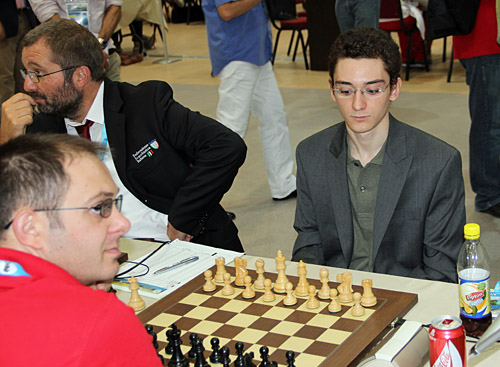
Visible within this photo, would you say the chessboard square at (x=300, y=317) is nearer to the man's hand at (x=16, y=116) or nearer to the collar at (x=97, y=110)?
the collar at (x=97, y=110)

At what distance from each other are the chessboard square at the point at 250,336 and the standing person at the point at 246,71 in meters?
2.59

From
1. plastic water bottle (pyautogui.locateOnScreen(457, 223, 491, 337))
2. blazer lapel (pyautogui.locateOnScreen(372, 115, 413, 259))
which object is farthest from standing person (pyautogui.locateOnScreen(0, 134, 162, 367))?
blazer lapel (pyautogui.locateOnScreen(372, 115, 413, 259))

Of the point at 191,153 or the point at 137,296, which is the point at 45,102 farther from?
the point at 137,296

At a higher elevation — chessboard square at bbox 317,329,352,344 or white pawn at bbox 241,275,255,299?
chessboard square at bbox 317,329,352,344

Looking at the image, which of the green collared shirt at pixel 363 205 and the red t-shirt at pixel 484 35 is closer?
the green collared shirt at pixel 363 205

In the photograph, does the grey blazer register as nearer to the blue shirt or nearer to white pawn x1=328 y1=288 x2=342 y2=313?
white pawn x1=328 y1=288 x2=342 y2=313

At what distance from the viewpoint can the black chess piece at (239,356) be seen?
1.48m

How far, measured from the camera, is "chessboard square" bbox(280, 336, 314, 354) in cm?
158

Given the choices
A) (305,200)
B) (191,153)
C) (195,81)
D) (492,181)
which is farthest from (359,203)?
(195,81)

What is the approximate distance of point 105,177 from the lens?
1.34 m

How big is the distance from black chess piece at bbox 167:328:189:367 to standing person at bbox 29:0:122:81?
301 centimetres

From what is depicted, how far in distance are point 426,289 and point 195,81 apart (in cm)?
648

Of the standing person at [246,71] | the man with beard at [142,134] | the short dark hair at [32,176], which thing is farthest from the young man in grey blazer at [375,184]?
the standing person at [246,71]

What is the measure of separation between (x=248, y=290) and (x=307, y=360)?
1.24 ft
